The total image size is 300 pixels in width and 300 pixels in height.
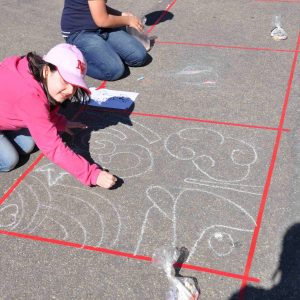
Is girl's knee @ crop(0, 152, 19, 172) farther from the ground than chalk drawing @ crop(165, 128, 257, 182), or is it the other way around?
girl's knee @ crop(0, 152, 19, 172)

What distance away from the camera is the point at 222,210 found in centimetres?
282

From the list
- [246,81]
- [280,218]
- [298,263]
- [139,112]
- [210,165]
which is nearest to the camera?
[298,263]

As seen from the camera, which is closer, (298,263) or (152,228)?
(298,263)

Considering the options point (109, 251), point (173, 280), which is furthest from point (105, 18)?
point (173, 280)

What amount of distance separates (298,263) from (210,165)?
39.1 inches

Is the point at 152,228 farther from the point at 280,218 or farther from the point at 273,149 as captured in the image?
the point at 273,149

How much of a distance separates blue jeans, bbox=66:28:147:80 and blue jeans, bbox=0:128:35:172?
128 centimetres

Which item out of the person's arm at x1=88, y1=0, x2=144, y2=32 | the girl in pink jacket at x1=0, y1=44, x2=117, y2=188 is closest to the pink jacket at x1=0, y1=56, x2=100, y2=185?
the girl in pink jacket at x1=0, y1=44, x2=117, y2=188

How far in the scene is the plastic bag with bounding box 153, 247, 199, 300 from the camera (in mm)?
2291

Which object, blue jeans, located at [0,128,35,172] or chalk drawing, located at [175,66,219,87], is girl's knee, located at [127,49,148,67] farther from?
blue jeans, located at [0,128,35,172]

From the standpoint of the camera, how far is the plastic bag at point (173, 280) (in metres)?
2.29

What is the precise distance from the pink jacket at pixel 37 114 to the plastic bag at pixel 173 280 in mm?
714

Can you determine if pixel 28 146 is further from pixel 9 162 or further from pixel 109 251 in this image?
pixel 109 251

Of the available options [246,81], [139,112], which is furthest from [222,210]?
[246,81]
